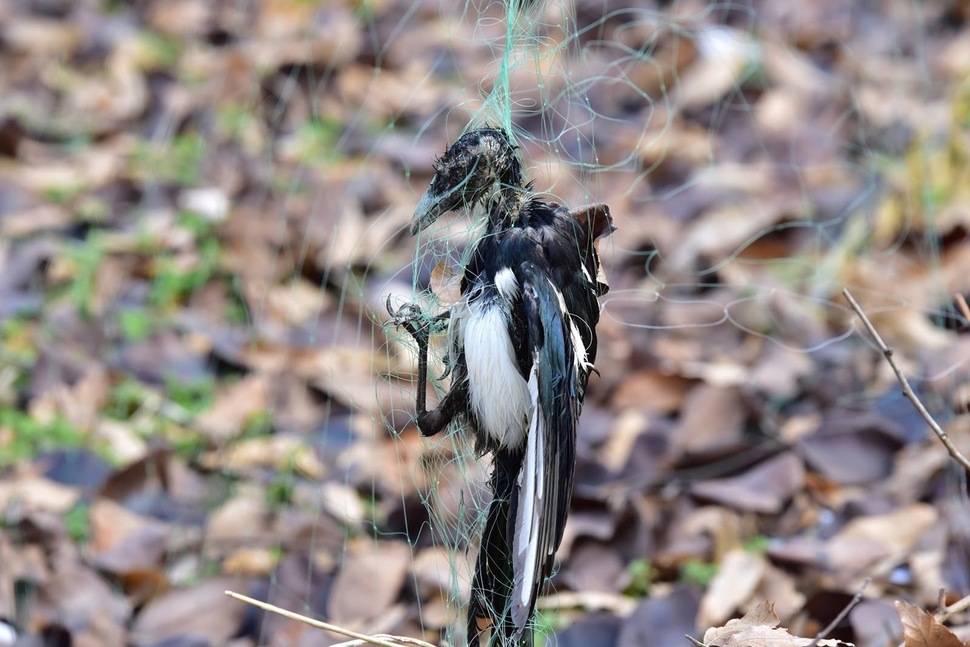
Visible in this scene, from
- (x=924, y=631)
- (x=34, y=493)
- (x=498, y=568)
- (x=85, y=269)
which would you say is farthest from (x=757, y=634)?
(x=85, y=269)

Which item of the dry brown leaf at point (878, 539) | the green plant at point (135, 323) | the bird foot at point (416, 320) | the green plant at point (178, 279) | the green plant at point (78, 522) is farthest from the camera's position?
the green plant at point (178, 279)

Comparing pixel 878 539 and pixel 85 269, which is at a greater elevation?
pixel 85 269

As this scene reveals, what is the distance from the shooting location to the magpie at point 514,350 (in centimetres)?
108

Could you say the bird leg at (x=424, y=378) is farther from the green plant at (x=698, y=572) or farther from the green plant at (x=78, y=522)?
the green plant at (x=78, y=522)

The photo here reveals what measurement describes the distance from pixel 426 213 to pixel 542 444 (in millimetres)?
258

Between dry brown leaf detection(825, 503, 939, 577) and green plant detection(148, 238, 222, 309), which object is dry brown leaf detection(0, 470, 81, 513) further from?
dry brown leaf detection(825, 503, 939, 577)

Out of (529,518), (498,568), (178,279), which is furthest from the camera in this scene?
(178,279)

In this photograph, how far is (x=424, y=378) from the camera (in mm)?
1149

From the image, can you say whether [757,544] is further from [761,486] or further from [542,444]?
[542,444]

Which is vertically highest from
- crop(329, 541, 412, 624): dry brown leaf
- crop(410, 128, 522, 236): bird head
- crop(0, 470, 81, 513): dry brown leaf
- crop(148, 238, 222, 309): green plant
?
crop(410, 128, 522, 236): bird head

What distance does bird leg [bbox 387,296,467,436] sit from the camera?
1148 mm

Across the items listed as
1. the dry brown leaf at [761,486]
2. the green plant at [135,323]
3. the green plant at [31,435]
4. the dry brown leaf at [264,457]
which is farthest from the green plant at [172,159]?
the dry brown leaf at [761,486]

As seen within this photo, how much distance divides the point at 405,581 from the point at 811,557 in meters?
0.64

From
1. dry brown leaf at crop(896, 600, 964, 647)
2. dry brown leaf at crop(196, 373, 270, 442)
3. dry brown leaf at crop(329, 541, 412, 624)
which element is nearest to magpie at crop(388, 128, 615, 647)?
dry brown leaf at crop(896, 600, 964, 647)
